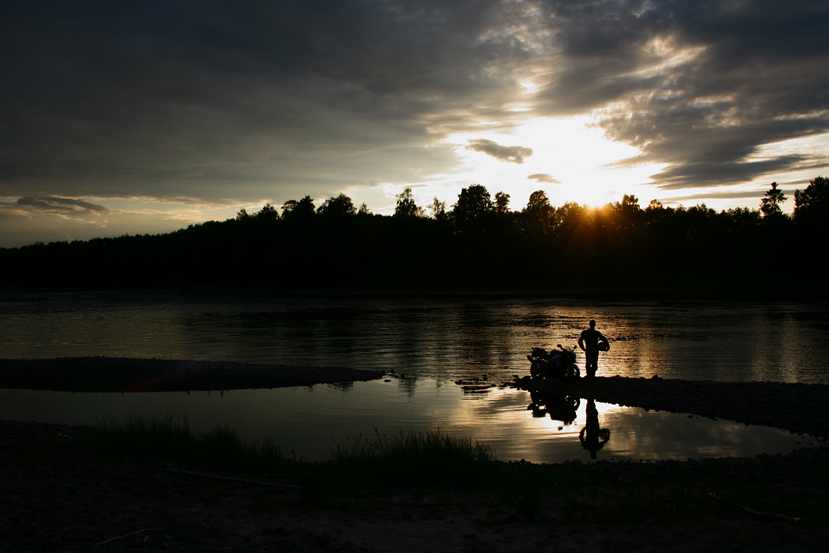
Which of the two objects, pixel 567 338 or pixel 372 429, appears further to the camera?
pixel 567 338

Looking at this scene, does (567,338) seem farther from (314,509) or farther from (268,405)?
(314,509)

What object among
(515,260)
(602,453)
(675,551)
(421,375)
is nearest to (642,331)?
(421,375)

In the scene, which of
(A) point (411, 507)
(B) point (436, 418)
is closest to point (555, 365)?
(B) point (436, 418)

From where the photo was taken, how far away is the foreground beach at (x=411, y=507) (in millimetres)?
6828

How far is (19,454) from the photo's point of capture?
420 inches

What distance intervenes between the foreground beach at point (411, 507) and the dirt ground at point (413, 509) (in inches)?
1.0

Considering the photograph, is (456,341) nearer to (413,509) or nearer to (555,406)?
(555,406)

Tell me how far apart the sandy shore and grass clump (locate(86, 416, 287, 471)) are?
950 centimetres

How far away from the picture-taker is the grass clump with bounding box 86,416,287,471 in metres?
11.0

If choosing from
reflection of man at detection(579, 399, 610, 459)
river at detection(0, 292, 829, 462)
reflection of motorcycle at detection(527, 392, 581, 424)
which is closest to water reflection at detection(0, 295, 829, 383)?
Answer: river at detection(0, 292, 829, 462)

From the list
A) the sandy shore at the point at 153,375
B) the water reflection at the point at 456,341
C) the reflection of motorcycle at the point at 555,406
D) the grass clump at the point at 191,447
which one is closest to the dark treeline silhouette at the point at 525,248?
the water reflection at the point at 456,341

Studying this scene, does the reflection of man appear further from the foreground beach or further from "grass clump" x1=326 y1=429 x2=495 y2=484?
"grass clump" x1=326 y1=429 x2=495 y2=484

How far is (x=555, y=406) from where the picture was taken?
58.8 ft

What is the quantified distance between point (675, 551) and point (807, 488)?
416cm
